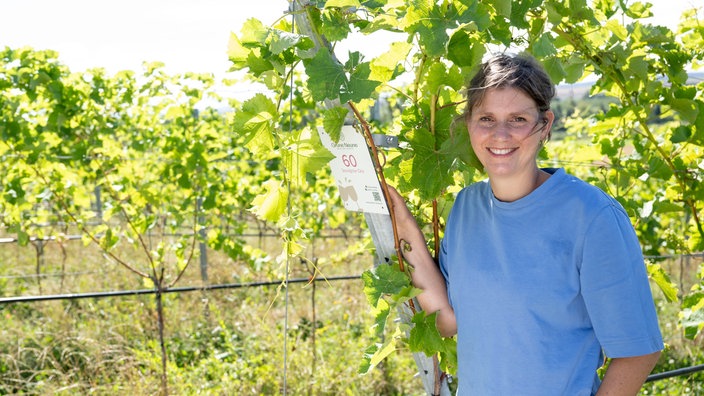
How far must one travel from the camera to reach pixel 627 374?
4.44ft

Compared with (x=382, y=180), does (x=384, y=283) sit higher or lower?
lower

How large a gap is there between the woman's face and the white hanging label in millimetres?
244

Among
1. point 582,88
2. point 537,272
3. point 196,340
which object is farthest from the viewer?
point 196,340

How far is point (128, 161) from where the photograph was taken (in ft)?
14.6

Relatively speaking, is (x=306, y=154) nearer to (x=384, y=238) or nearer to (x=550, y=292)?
(x=384, y=238)

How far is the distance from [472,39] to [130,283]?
4937 mm

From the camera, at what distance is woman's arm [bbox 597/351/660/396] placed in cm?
135

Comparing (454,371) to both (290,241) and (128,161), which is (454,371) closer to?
(290,241)

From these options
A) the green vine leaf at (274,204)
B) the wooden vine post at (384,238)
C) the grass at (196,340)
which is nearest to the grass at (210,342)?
the grass at (196,340)

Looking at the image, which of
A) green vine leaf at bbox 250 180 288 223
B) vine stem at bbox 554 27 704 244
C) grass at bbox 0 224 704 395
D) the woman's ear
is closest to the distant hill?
vine stem at bbox 554 27 704 244

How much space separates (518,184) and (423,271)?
36cm

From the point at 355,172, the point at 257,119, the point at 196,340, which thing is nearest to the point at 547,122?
the point at 355,172

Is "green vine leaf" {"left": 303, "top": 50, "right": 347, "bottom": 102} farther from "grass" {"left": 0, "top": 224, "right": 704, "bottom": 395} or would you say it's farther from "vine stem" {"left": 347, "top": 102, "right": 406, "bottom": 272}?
"grass" {"left": 0, "top": 224, "right": 704, "bottom": 395}

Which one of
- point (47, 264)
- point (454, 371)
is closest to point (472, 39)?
point (454, 371)
